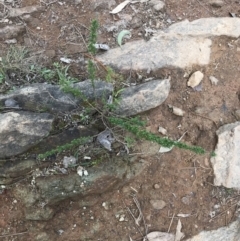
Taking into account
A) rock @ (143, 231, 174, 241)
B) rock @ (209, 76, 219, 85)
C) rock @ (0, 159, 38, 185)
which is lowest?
rock @ (143, 231, 174, 241)

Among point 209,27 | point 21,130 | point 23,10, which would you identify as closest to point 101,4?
point 23,10

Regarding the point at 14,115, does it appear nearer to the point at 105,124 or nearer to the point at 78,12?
the point at 105,124

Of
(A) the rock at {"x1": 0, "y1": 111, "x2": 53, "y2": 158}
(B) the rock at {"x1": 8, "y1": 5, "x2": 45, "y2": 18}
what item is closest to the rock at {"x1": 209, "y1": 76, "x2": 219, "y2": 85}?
(A) the rock at {"x1": 0, "y1": 111, "x2": 53, "y2": 158}

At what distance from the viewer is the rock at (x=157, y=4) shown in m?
3.61

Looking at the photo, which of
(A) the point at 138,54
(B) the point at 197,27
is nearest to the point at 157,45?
(A) the point at 138,54

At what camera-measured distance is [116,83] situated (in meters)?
3.20

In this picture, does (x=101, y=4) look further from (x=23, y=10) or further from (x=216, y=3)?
(x=216, y=3)

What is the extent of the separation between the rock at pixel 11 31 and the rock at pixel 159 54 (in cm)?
68

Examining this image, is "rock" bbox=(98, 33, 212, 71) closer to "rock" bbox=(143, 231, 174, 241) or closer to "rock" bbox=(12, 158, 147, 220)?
"rock" bbox=(12, 158, 147, 220)

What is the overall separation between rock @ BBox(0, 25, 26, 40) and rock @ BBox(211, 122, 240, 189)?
5.80ft

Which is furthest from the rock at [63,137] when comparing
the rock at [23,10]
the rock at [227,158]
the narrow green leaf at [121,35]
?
the rock at [23,10]

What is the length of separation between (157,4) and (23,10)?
3.69ft

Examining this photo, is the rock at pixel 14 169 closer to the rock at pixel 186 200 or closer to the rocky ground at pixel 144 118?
the rocky ground at pixel 144 118

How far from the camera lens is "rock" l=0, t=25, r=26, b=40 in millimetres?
3330
